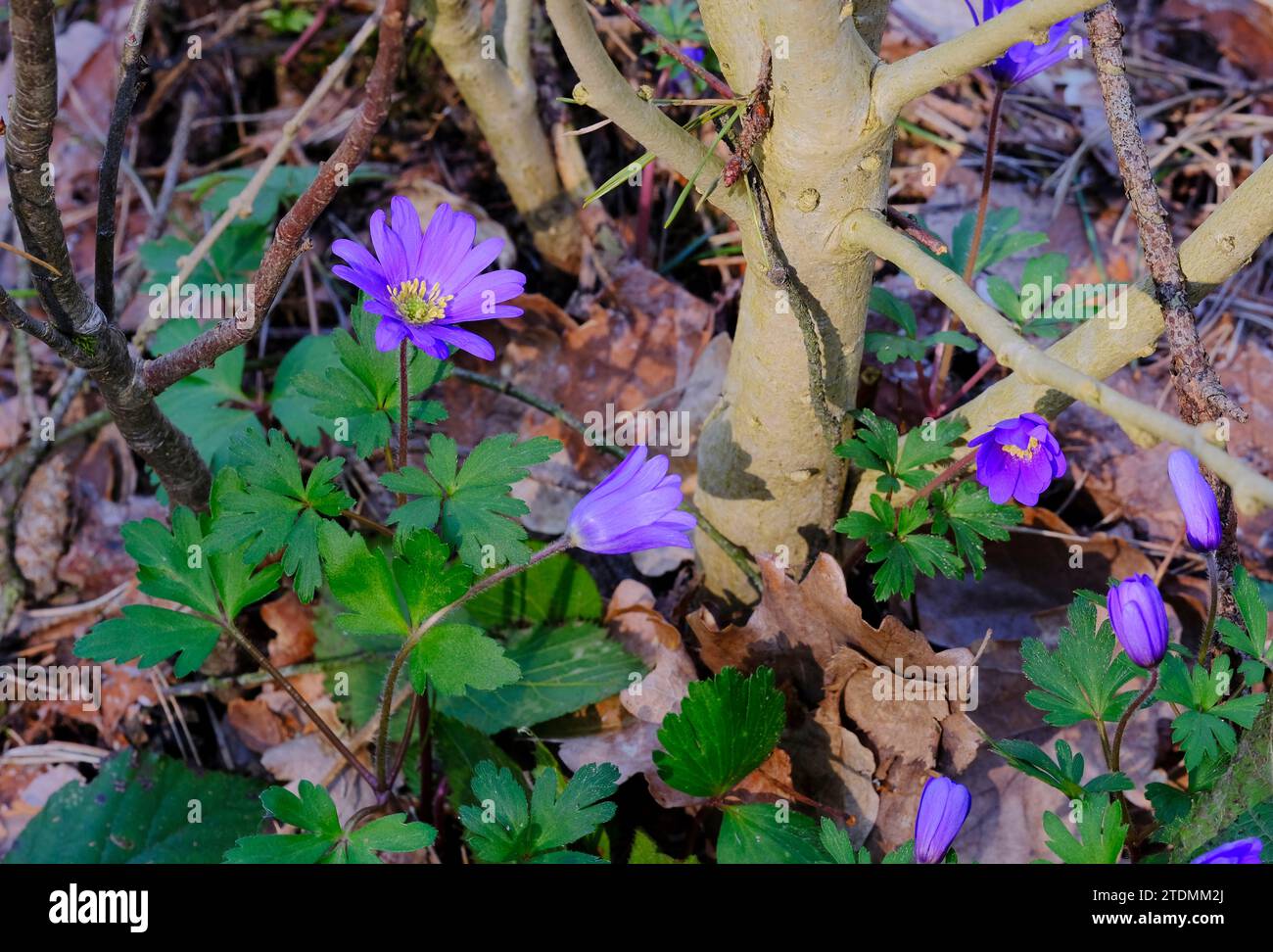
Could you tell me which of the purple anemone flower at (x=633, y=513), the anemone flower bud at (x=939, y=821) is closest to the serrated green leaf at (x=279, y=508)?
the purple anemone flower at (x=633, y=513)

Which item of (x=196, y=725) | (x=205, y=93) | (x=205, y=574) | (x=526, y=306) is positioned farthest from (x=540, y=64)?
(x=196, y=725)

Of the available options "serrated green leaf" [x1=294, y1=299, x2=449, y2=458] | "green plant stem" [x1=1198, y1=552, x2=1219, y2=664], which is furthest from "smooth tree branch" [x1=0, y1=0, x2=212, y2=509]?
"green plant stem" [x1=1198, y1=552, x2=1219, y2=664]

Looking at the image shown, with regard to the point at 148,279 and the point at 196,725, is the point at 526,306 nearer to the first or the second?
the point at 148,279

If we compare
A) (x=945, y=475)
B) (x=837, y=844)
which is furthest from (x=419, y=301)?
(x=837, y=844)

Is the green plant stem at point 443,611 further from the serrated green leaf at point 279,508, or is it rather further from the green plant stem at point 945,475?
the green plant stem at point 945,475

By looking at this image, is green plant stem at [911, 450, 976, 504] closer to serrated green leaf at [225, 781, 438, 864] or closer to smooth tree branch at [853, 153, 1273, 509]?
smooth tree branch at [853, 153, 1273, 509]

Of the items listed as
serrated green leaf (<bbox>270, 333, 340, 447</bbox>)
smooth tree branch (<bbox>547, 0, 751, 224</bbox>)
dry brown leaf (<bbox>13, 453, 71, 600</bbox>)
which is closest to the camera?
smooth tree branch (<bbox>547, 0, 751, 224</bbox>)
